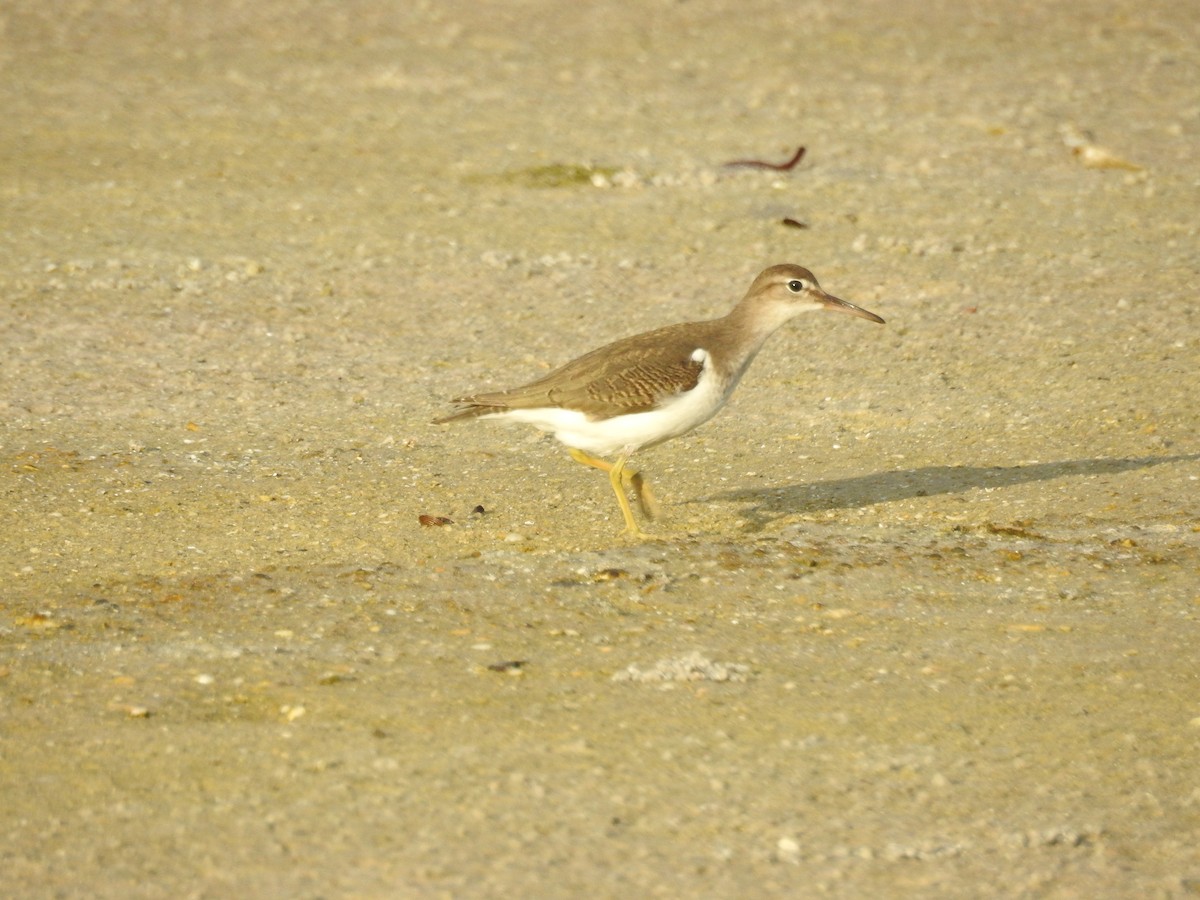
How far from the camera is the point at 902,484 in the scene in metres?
9.36

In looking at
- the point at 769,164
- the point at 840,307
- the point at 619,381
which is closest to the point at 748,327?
the point at 840,307

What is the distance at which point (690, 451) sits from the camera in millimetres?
10258

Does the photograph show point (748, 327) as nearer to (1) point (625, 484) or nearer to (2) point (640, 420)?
(2) point (640, 420)

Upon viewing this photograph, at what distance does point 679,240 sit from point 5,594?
7.62 metres

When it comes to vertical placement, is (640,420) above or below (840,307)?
below

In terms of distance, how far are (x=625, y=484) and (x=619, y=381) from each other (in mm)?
765

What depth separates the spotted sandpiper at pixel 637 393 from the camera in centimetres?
865

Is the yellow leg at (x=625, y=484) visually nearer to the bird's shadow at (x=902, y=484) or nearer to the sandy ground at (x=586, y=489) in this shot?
the sandy ground at (x=586, y=489)

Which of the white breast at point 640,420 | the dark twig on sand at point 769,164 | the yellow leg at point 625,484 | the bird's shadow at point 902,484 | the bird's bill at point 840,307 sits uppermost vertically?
the bird's bill at point 840,307

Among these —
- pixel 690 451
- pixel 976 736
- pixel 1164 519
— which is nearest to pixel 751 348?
pixel 690 451

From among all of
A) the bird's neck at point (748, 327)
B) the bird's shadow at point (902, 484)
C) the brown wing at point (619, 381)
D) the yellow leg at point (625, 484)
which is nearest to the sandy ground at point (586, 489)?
the bird's shadow at point (902, 484)

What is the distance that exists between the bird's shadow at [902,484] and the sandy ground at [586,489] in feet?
0.12

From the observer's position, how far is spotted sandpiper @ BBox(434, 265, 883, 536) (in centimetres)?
865

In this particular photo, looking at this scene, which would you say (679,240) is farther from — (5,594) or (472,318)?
(5,594)
